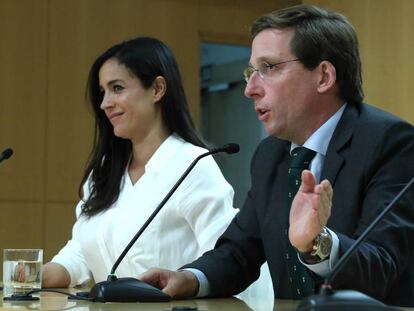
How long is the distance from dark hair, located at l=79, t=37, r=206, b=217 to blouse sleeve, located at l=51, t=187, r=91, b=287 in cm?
17

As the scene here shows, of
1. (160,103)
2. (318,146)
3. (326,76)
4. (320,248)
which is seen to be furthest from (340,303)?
(160,103)

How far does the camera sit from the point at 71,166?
623cm

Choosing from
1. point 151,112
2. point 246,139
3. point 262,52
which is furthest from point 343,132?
point 246,139

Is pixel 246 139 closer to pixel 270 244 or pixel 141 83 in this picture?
pixel 141 83

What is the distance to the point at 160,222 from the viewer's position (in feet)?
11.3

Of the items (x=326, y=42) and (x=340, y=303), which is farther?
(x=326, y=42)

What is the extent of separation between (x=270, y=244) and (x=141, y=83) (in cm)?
131

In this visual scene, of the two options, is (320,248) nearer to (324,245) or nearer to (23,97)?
(324,245)

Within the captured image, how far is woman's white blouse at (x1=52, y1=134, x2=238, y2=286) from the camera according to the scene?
3.40m

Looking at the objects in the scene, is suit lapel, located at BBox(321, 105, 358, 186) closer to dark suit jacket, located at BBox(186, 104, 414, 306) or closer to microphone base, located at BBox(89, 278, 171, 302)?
dark suit jacket, located at BBox(186, 104, 414, 306)

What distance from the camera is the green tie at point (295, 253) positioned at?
2.54 metres

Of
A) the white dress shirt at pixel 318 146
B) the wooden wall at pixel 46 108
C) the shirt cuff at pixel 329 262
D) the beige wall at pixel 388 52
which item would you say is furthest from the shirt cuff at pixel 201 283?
the beige wall at pixel 388 52

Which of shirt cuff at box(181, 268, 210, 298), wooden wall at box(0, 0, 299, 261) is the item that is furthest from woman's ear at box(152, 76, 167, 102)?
wooden wall at box(0, 0, 299, 261)

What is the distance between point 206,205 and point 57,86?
3.10m
